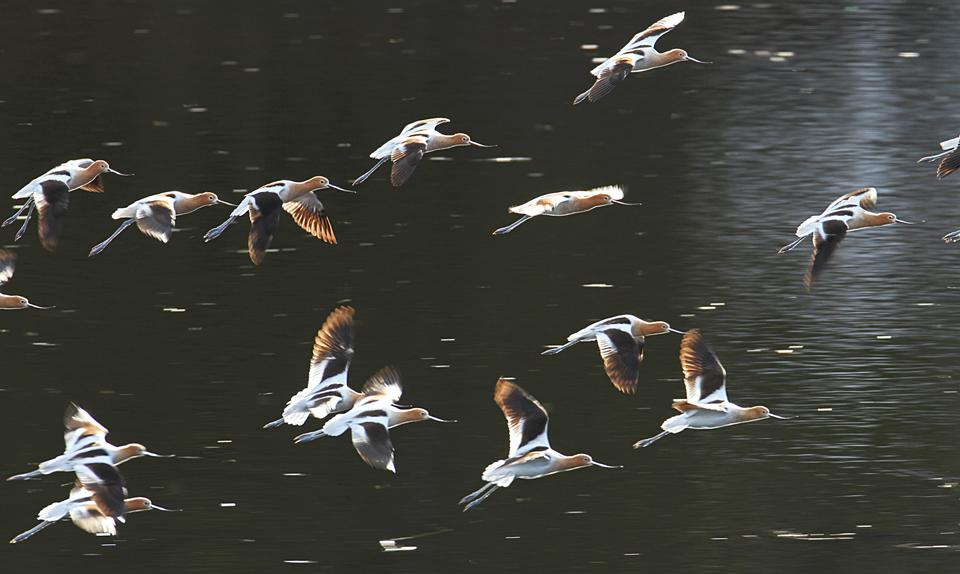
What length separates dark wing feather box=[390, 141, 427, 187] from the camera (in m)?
11.4

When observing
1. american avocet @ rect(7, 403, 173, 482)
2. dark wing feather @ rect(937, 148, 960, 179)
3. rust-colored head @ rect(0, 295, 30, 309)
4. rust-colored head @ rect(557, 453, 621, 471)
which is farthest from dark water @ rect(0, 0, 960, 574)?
dark wing feather @ rect(937, 148, 960, 179)

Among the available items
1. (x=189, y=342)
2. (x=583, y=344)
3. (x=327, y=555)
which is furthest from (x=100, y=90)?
(x=327, y=555)

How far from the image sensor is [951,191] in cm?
1638

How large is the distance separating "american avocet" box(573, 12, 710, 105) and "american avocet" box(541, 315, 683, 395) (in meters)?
1.49

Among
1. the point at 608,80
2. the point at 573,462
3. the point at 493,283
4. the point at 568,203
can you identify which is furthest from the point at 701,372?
the point at 493,283

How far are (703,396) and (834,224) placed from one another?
4.24 feet

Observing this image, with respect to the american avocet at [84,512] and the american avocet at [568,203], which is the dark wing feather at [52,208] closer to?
the american avocet at [84,512]

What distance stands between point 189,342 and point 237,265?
1510 millimetres

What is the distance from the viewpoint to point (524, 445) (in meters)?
10.5

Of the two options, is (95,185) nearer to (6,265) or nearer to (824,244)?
(6,265)

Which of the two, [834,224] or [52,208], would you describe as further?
[52,208]

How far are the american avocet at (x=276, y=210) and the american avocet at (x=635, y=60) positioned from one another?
5.73ft

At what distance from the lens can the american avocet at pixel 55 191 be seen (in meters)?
11.6

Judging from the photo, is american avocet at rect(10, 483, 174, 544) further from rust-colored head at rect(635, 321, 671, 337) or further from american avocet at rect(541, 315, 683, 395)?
rust-colored head at rect(635, 321, 671, 337)
